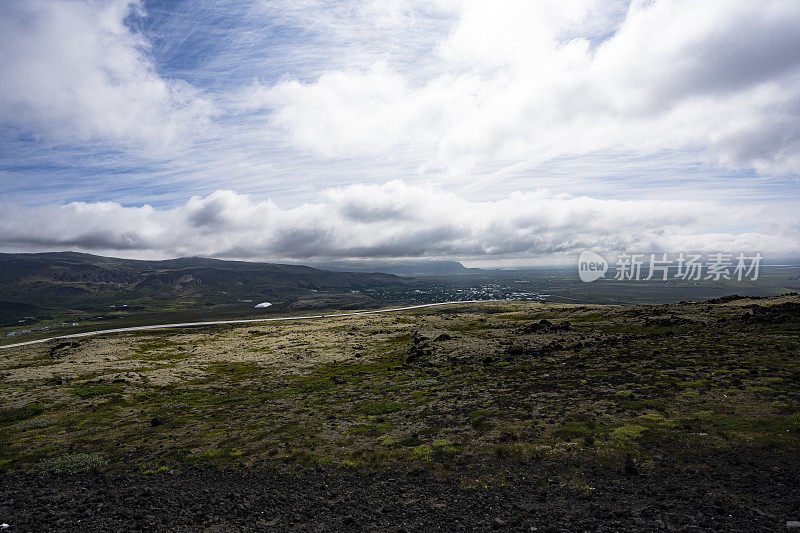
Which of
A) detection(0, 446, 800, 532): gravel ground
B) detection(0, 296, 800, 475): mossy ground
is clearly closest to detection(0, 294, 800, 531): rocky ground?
detection(0, 446, 800, 532): gravel ground

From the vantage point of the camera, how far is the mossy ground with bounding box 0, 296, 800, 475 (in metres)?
21.6

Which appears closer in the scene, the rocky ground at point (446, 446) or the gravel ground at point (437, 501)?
the gravel ground at point (437, 501)

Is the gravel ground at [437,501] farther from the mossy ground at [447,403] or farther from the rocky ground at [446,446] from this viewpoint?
the mossy ground at [447,403]

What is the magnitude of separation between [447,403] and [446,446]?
1021 cm

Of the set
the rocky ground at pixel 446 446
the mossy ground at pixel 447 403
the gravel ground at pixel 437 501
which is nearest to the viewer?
the gravel ground at pixel 437 501

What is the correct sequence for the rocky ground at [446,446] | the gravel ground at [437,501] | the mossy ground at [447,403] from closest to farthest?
the gravel ground at [437,501] < the rocky ground at [446,446] < the mossy ground at [447,403]

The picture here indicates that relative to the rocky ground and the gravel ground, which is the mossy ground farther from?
the gravel ground

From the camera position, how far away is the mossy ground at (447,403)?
21.6 metres

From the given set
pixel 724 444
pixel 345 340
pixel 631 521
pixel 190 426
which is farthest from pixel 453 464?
pixel 345 340

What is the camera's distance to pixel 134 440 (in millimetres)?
28922

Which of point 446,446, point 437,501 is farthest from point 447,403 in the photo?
point 437,501

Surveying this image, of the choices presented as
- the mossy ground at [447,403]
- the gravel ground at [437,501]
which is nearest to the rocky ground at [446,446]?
the gravel ground at [437,501]

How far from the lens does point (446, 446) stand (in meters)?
22.7

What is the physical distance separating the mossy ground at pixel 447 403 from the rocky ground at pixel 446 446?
0.72ft
